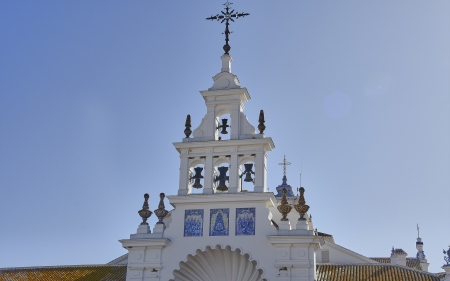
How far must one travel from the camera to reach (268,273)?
1938 cm

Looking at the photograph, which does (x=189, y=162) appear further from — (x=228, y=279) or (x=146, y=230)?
(x=228, y=279)

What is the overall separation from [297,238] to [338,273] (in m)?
4.69

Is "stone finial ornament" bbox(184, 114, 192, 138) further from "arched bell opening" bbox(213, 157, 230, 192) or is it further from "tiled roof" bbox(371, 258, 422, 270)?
"tiled roof" bbox(371, 258, 422, 270)

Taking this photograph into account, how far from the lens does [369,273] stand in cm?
2305

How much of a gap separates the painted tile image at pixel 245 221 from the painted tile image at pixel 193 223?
4.18 feet

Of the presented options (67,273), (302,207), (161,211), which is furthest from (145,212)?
(67,273)

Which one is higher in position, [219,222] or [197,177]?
[197,177]

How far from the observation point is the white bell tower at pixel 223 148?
69.3 ft

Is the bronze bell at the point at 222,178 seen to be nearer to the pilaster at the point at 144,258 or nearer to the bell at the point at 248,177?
the bell at the point at 248,177

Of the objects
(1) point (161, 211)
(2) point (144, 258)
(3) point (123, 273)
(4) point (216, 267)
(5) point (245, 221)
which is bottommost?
(4) point (216, 267)

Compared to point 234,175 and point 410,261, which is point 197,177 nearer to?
point 234,175

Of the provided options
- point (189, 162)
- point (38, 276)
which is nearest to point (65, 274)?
point (38, 276)

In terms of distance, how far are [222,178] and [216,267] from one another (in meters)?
3.06

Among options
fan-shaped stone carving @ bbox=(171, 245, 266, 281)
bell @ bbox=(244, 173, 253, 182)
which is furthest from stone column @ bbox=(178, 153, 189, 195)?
fan-shaped stone carving @ bbox=(171, 245, 266, 281)
